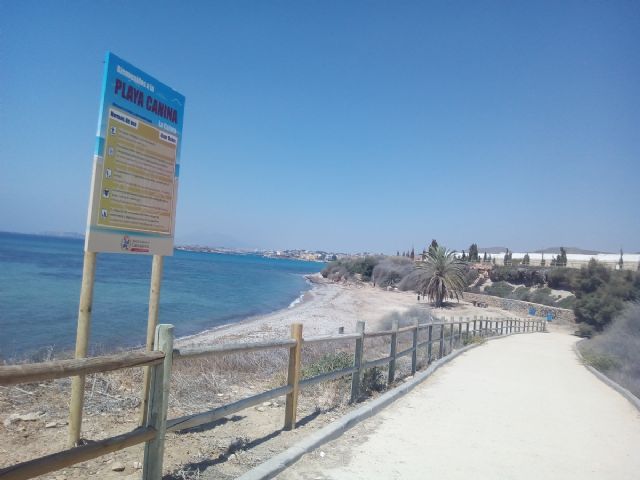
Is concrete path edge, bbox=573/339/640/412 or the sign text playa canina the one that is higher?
the sign text playa canina

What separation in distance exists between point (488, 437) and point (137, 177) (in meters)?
5.05

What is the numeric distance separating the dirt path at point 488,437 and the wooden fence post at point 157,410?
112cm

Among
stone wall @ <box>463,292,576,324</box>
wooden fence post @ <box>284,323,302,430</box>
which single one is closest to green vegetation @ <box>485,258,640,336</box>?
stone wall @ <box>463,292,576,324</box>

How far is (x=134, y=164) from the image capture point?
4.81 m

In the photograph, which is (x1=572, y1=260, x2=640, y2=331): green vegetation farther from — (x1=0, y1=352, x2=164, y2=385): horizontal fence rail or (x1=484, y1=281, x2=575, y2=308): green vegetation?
(x1=0, y1=352, x2=164, y2=385): horizontal fence rail

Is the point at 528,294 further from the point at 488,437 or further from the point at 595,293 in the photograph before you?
the point at 488,437

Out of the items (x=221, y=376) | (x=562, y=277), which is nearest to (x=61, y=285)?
(x=221, y=376)

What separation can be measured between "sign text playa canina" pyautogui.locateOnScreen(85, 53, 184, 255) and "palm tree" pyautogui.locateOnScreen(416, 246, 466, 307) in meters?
42.4

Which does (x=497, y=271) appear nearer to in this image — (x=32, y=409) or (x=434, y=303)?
(x=434, y=303)

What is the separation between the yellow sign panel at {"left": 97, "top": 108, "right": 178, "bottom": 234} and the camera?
4.54m

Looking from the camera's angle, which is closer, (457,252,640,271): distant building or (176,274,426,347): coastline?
(176,274,426,347): coastline

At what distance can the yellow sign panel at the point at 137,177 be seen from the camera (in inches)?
179

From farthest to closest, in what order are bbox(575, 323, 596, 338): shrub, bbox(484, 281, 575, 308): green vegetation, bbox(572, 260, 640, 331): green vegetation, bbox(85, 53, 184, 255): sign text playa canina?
bbox(484, 281, 575, 308): green vegetation → bbox(575, 323, 596, 338): shrub → bbox(572, 260, 640, 331): green vegetation → bbox(85, 53, 184, 255): sign text playa canina

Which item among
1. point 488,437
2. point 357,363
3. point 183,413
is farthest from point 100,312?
point 488,437
